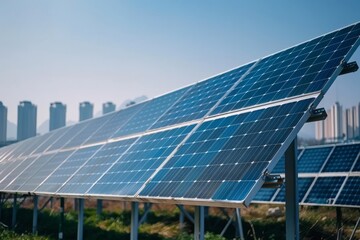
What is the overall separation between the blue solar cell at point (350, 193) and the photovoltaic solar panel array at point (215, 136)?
7.86m

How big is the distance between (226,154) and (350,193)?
1102 centimetres

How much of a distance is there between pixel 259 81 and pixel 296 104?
3.63 m

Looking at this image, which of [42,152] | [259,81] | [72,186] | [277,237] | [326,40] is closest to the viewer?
[326,40]

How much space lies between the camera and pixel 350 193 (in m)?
19.5

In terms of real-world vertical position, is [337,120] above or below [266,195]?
above

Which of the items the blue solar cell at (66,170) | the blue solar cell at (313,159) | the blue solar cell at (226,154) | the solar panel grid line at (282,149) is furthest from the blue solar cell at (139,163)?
the blue solar cell at (313,159)

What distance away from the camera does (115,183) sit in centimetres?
1505

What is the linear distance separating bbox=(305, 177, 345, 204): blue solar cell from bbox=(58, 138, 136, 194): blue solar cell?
9625 mm

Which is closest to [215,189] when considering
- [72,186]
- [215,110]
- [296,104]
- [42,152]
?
[296,104]

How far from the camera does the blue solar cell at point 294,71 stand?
1108 centimetres

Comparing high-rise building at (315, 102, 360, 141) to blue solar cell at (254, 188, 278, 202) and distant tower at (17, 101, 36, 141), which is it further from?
blue solar cell at (254, 188, 278, 202)

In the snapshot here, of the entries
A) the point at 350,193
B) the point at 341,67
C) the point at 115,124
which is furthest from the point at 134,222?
the point at 115,124

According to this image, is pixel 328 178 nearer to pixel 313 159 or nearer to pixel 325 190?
pixel 325 190

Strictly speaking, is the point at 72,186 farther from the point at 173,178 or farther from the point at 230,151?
the point at 230,151
